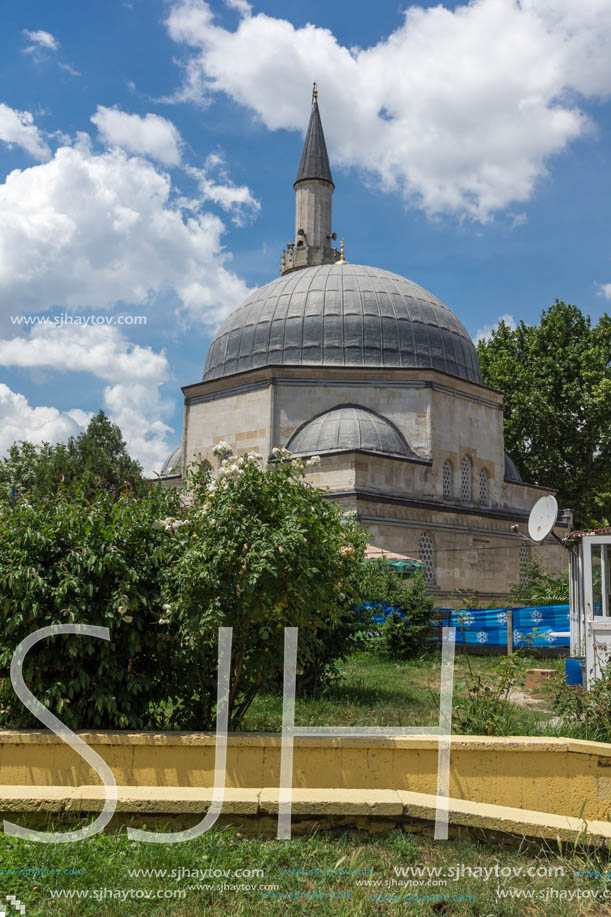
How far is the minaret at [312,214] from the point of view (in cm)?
3431

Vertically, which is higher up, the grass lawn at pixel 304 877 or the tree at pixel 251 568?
the tree at pixel 251 568

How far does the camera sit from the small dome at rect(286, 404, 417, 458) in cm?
2362

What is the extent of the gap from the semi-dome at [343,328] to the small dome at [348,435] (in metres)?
2.40

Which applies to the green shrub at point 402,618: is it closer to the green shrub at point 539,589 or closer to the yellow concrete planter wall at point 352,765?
the green shrub at point 539,589

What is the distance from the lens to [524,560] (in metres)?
27.1

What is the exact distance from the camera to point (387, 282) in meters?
29.6

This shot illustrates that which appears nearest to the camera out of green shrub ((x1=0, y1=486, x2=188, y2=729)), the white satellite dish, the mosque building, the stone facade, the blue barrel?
green shrub ((x1=0, y1=486, x2=188, y2=729))

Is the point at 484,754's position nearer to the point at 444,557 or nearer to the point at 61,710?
the point at 61,710

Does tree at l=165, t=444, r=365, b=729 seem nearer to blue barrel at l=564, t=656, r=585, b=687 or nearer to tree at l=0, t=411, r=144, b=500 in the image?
blue barrel at l=564, t=656, r=585, b=687

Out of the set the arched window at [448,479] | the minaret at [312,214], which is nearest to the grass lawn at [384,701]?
the arched window at [448,479]

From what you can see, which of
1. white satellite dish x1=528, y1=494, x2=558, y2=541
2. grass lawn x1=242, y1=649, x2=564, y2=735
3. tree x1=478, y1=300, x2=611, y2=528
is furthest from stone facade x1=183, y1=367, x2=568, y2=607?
white satellite dish x1=528, y1=494, x2=558, y2=541

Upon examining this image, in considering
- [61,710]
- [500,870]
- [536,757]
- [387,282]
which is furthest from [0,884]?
[387,282]

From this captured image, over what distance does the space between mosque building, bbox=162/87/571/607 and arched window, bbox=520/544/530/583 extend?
0.26ft

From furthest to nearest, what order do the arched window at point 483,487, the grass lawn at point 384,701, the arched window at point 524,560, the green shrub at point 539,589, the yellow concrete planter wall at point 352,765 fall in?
the arched window at point 483,487 → the arched window at point 524,560 → the green shrub at point 539,589 → the grass lawn at point 384,701 → the yellow concrete planter wall at point 352,765
